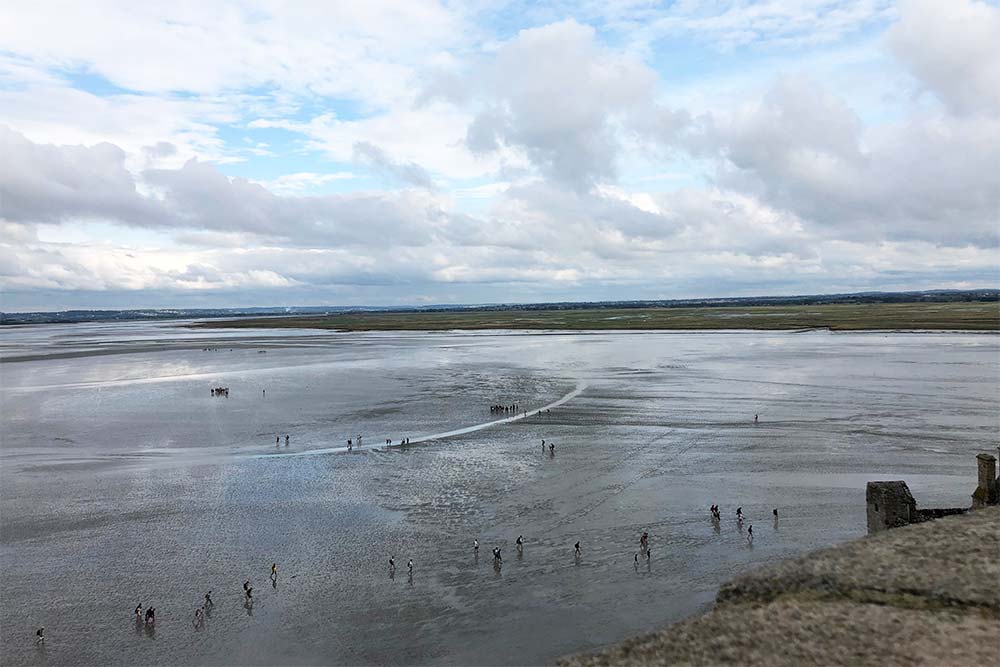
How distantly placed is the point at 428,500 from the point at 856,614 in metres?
18.2

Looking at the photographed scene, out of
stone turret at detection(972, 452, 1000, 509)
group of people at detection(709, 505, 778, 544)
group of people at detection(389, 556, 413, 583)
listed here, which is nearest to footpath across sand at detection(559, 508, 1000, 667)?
stone turret at detection(972, 452, 1000, 509)

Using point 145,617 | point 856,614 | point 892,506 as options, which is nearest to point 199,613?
point 145,617

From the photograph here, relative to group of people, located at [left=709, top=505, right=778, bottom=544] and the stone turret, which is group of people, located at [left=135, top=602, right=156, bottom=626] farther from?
the stone turret

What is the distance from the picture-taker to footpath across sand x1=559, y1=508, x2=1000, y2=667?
1024cm

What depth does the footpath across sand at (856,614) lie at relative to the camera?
403 inches

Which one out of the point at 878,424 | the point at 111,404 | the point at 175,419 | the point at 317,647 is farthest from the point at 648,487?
the point at 111,404

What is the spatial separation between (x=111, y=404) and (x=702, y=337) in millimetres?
90063

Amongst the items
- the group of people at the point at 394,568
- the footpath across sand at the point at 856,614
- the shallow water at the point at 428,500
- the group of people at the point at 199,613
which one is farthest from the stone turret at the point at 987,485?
the group of people at the point at 199,613

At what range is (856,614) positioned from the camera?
11.3m

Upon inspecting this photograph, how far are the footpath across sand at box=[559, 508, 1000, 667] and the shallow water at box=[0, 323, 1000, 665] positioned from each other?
4.92 metres

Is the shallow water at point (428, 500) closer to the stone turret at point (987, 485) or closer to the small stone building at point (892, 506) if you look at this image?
the small stone building at point (892, 506)

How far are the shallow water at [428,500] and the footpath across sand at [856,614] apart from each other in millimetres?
4918

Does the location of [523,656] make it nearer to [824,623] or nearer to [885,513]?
[824,623]

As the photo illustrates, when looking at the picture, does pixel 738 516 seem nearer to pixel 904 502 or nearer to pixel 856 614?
pixel 904 502
